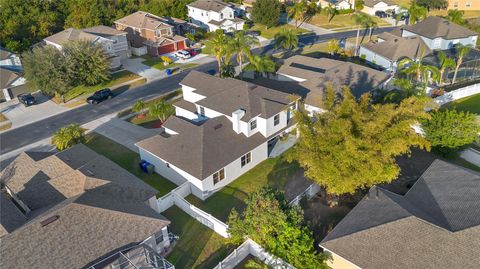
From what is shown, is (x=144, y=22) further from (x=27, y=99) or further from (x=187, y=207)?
(x=187, y=207)

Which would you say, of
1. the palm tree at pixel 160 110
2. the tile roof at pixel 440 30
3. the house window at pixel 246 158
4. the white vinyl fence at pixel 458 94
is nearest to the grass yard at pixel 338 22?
the tile roof at pixel 440 30

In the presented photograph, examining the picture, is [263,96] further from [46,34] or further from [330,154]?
[46,34]

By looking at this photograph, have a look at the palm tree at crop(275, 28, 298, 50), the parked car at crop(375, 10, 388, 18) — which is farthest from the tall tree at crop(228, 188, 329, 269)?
the parked car at crop(375, 10, 388, 18)

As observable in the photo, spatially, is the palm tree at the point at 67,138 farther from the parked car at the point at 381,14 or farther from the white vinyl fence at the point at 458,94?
the parked car at the point at 381,14

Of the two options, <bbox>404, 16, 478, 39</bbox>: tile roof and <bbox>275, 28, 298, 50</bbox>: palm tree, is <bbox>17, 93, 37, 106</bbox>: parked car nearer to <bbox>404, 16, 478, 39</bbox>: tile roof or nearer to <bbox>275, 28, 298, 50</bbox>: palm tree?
<bbox>275, 28, 298, 50</bbox>: palm tree

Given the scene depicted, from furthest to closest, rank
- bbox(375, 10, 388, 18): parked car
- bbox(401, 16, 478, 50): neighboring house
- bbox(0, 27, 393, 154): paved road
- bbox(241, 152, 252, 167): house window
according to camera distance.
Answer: bbox(375, 10, 388, 18): parked car → bbox(401, 16, 478, 50): neighboring house → bbox(0, 27, 393, 154): paved road → bbox(241, 152, 252, 167): house window

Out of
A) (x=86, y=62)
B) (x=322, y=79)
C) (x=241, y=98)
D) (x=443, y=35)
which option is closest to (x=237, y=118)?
(x=241, y=98)

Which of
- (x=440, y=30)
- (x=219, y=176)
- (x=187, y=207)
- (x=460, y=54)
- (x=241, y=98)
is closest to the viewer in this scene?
(x=187, y=207)
